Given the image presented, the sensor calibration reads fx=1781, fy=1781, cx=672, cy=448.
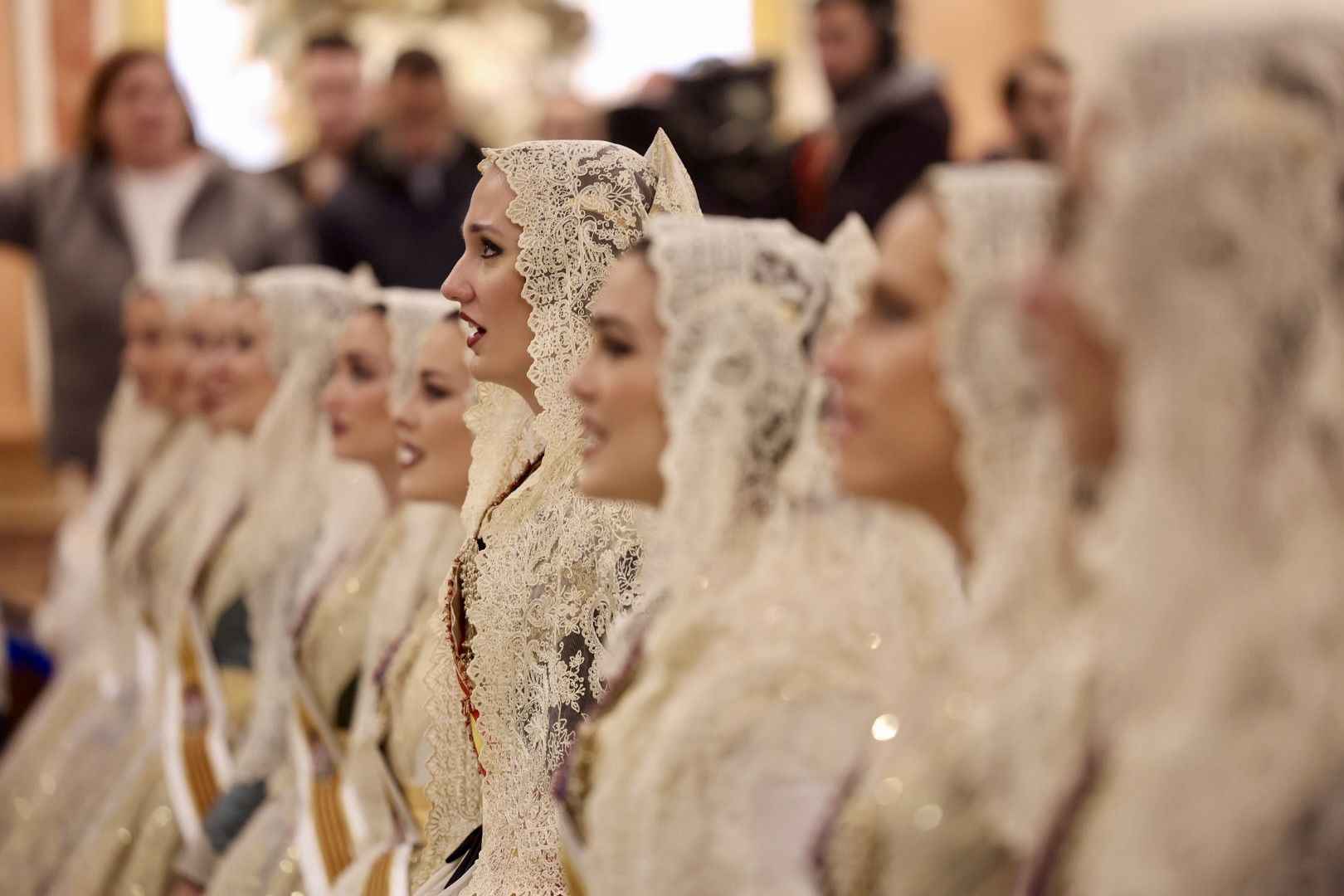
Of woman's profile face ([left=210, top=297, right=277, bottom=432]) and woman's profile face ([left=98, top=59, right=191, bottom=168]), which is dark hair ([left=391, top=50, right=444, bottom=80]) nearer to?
woman's profile face ([left=98, top=59, right=191, bottom=168])

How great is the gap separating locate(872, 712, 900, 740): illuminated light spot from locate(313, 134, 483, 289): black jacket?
3695mm

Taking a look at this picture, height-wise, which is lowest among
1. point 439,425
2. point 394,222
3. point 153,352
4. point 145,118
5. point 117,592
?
point 117,592

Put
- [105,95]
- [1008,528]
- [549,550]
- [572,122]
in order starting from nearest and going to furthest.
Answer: [1008,528] → [549,550] → [572,122] → [105,95]

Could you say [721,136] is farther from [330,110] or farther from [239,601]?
[330,110]

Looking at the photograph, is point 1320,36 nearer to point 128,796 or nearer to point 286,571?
point 286,571

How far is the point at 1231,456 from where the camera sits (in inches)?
44.1

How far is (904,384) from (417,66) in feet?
14.0

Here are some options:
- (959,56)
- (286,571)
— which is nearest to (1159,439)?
(286,571)

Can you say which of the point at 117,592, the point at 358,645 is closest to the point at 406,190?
the point at 117,592

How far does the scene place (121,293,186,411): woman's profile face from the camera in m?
4.24

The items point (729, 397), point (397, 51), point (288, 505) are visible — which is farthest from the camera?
point (397, 51)

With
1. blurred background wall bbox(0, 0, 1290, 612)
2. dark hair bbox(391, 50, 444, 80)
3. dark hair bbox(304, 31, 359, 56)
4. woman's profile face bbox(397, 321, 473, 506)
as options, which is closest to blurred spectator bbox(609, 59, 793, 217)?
dark hair bbox(391, 50, 444, 80)

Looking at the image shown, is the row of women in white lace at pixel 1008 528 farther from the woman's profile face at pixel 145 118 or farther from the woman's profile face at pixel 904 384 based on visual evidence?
the woman's profile face at pixel 145 118

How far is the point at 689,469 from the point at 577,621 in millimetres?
561
